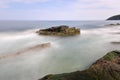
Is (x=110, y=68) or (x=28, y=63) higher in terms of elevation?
(x=110, y=68)

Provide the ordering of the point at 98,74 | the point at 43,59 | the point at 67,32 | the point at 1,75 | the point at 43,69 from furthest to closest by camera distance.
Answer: the point at 67,32 < the point at 43,59 < the point at 43,69 < the point at 1,75 < the point at 98,74

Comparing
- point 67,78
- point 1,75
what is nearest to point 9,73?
point 1,75

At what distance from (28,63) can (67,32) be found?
49.3 m

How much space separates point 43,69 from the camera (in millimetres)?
27188

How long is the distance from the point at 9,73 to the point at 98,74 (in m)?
14.9

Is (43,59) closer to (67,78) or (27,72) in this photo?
(27,72)

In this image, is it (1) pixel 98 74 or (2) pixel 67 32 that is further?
(2) pixel 67 32

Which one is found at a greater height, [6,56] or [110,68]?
[110,68]

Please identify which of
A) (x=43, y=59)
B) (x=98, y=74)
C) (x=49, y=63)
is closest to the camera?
(x=98, y=74)

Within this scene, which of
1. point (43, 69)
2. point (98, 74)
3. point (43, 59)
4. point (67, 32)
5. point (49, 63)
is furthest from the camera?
point (67, 32)

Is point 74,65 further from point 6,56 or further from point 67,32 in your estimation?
point 67,32

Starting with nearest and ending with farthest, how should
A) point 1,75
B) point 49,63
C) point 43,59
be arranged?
point 1,75 → point 49,63 → point 43,59

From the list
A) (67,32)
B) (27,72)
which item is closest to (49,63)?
(27,72)

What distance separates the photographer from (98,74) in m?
14.4
